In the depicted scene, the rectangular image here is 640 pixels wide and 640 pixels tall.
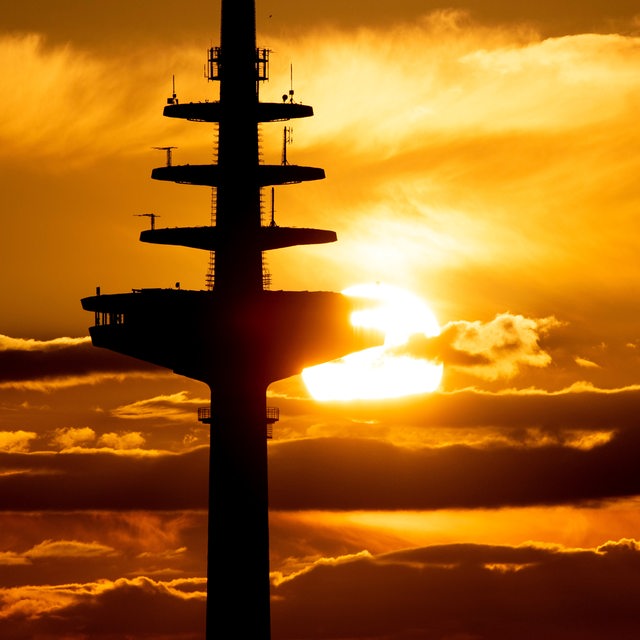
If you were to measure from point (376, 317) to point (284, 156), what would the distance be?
48.1 ft

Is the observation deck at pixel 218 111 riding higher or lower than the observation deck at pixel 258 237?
higher

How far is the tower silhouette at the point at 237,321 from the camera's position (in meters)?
122

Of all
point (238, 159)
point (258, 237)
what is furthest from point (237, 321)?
point (238, 159)

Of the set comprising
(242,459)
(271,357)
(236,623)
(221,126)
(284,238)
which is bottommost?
(236,623)

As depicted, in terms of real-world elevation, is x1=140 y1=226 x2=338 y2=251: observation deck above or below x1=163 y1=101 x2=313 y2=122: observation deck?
below

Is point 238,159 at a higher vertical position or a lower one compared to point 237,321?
higher

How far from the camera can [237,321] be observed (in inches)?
4815

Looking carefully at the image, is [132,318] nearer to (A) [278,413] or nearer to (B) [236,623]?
Result: (A) [278,413]

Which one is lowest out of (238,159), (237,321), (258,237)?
(237,321)

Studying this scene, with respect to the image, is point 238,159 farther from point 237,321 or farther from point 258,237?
point 237,321

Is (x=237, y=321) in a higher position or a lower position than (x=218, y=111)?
lower

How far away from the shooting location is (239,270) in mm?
122250

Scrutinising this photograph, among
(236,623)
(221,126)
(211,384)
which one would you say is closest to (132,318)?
(211,384)

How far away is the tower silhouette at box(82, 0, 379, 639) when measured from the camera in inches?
4786
